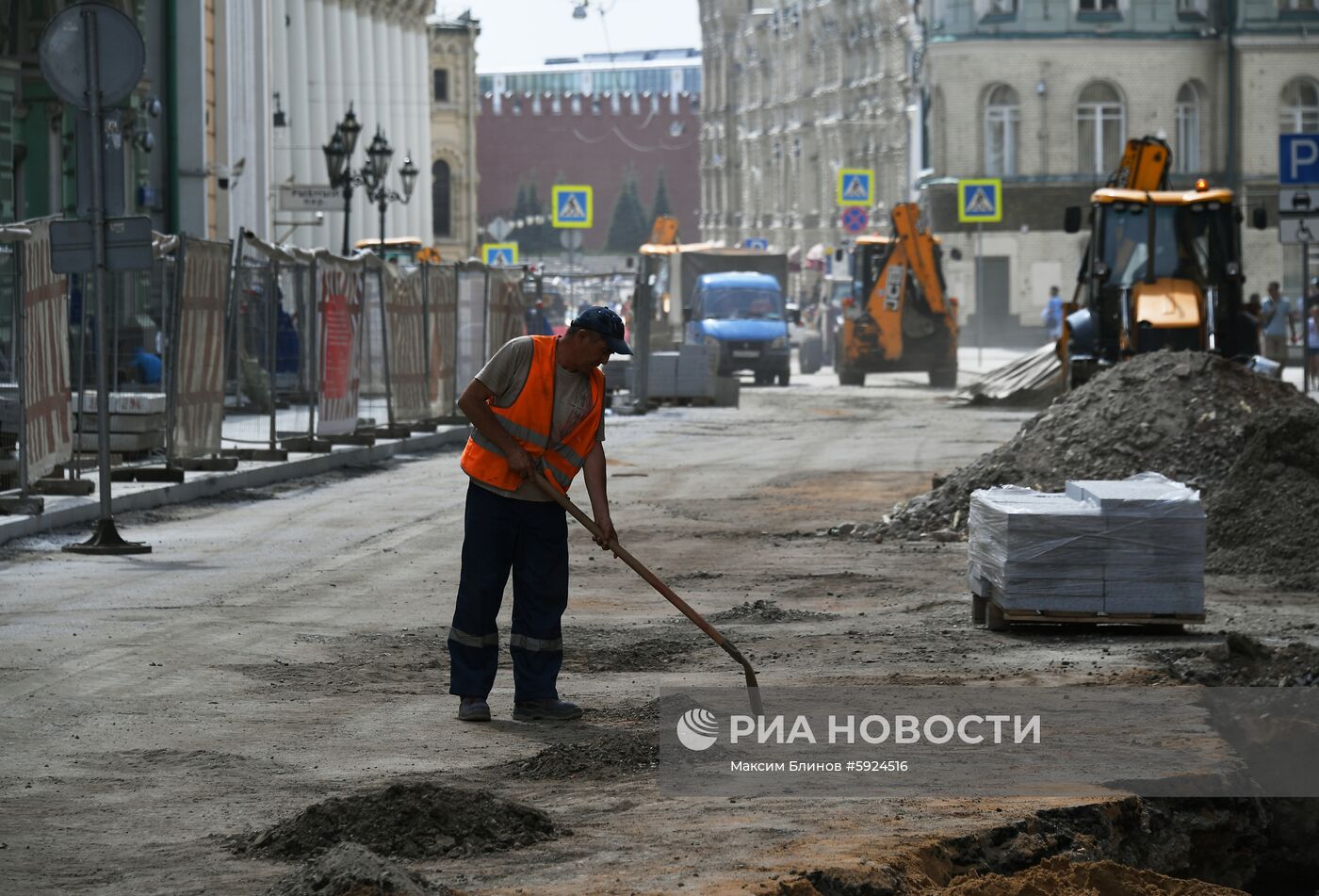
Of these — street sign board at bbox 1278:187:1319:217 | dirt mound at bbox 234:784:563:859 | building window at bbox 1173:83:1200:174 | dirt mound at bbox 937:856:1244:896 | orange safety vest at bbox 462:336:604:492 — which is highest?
building window at bbox 1173:83:1200:174

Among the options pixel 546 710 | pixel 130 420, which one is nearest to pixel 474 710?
pixel 546 710

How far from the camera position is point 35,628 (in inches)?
429

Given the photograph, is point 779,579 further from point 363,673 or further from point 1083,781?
point 1083,781

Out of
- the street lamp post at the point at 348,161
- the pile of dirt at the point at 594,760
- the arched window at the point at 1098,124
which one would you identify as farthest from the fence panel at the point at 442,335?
the arched window at the point at 1098,124

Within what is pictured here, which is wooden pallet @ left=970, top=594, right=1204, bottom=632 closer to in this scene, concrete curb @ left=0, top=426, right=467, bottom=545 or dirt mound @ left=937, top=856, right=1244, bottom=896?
dirt mound @ left=937, top=856, right=1244, bottom=896

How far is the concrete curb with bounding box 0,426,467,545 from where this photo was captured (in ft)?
50.1

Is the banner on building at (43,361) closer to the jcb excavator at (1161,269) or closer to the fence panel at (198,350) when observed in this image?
the fence panel at (198,350)

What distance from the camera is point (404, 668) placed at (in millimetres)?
9898

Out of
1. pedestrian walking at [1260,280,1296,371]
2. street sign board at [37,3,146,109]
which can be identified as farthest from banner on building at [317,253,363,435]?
pedestrian walking at [1260,280,1296,371]

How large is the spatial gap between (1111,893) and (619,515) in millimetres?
11330

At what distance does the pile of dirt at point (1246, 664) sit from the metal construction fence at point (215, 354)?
7299 millimetres

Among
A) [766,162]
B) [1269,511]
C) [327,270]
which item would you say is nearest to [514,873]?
[1269,511]

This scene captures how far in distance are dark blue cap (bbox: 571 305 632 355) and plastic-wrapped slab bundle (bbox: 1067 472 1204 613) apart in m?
3.29

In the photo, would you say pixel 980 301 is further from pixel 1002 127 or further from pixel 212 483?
pixel 212 483
